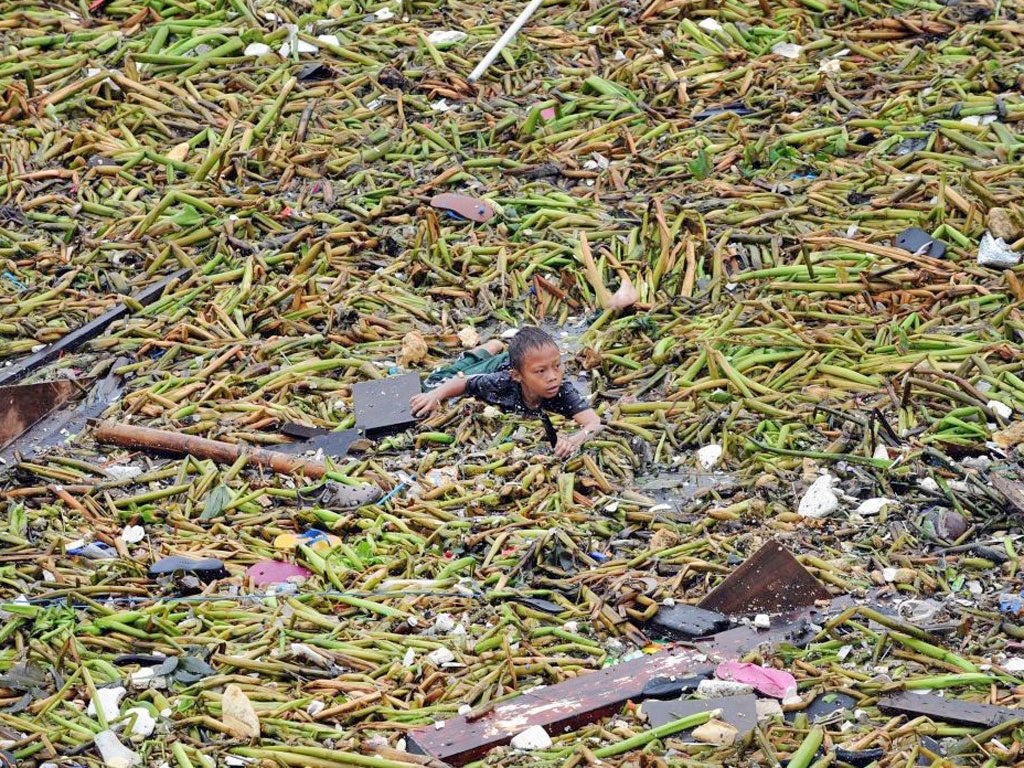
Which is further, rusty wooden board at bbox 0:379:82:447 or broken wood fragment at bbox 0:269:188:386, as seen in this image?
broken wood fragment at bbox 0:269:188:386

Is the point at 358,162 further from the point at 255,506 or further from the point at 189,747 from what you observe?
the point at 189,747

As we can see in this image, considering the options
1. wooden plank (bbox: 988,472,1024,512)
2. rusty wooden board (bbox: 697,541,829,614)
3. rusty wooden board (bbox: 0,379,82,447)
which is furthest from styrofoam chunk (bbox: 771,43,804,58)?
rusty wooden board (bbox: 697,541,829,614)

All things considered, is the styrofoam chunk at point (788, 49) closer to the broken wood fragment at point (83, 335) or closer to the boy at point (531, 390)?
the boy at point (531, 390)

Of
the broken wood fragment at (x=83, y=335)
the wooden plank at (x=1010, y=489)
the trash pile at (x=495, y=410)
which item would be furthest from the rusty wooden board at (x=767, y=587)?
the broken wood fragment at (x=83, y=335)

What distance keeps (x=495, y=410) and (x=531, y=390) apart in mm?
354

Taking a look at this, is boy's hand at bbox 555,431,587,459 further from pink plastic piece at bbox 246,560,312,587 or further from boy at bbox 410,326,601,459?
pink plastic piece at bbox 246,560,312,587

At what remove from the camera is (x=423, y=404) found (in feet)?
24.9

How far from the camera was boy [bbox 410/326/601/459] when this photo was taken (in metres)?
7.16

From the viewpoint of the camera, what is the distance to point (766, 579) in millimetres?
5793

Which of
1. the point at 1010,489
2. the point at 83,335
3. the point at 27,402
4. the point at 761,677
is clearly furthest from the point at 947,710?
the point at 83,335

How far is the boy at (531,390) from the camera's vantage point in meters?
7.16

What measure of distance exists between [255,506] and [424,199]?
118 inches

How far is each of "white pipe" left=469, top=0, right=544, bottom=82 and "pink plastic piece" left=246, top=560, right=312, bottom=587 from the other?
501 cm

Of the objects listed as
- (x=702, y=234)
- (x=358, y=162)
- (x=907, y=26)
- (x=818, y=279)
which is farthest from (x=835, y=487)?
(x=907, y=26)
